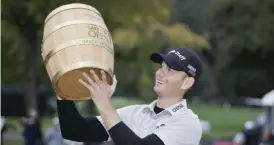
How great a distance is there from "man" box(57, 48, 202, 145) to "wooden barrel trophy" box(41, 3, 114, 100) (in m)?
0.07

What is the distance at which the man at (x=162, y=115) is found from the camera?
482 cm

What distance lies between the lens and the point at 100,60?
4.65 metres

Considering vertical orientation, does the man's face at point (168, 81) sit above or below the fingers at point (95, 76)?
above

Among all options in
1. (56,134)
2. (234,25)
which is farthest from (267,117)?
(234,25)

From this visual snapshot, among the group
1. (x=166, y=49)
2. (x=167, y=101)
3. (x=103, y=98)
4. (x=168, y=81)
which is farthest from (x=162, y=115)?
(x=166, y=49)

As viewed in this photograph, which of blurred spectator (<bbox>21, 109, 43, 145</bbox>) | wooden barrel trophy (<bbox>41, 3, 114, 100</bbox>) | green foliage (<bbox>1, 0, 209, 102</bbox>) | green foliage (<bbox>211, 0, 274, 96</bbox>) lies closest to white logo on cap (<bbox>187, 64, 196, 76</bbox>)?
wooden barrel trophy (<bbox>41, 3, 114, 100</bbox>)

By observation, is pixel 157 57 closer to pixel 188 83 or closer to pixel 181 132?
pixel 188 83

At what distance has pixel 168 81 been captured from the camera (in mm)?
4965

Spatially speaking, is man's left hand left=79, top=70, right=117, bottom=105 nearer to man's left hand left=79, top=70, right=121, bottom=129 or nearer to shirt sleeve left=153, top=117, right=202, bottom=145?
man's left hand left=79, top=70, right=121, bottom=129

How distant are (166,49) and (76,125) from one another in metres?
25.2

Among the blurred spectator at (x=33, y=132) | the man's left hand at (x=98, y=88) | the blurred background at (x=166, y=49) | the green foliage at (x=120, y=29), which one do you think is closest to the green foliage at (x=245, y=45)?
the blurred background at (x=166, y=49)

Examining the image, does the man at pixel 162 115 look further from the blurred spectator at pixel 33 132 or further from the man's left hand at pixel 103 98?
the blurred spectator at pixel 33 132

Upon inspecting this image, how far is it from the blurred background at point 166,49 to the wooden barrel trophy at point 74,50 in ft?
19.3

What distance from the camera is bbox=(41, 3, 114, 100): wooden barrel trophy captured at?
4.64m
